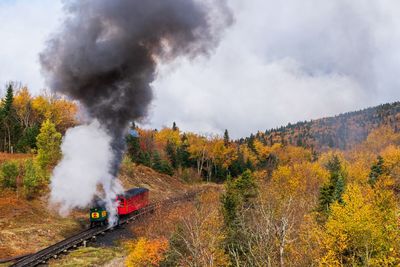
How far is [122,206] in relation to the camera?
41.1 meters

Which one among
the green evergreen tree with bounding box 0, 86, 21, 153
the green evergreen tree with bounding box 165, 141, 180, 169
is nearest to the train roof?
the green evergreen tree with bounding box 0, 86, 21, 153

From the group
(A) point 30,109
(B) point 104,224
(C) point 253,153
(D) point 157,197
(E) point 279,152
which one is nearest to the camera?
(B) point 104,224

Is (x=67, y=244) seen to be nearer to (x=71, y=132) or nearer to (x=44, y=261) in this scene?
(x=44, y=261)

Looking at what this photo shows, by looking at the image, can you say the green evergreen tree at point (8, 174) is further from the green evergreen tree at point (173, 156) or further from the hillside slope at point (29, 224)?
the green evergreen tree at point (173, 156)

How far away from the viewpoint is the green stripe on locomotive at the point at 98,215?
37375 millimetres

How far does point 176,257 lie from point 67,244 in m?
10.9

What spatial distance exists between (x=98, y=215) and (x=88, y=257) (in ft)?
30.4

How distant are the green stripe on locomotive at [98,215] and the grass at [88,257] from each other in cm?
623

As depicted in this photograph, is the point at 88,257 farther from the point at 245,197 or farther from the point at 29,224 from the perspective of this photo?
the point at 245,197

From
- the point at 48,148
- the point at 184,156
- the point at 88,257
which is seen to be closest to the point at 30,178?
the point at 48,148

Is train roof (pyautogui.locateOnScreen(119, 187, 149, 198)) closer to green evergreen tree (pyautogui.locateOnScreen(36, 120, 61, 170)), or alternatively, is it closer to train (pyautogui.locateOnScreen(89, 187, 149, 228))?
train (pyautogui.locateOnScreen(89, 187, 149, 228))

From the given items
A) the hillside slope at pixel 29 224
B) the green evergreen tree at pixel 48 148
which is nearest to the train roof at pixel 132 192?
the hillside slope at pixel 29 224

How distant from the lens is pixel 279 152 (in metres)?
155

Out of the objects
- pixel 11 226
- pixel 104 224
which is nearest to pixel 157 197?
pixel 104 224
